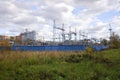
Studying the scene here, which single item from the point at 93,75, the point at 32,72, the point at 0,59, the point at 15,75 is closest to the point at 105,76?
the point at 93,75

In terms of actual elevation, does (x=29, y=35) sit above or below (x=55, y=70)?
above

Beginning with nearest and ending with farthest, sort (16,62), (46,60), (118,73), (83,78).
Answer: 1. (83,78)
2. (118,73)
3. (16,62)
4. (46,60)

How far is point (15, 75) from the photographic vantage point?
473 inches

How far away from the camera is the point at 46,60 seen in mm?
16500

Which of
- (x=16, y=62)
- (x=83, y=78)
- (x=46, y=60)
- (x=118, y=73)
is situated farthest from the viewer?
(x=46, y=60)

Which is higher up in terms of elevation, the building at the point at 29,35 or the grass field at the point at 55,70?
the building at the point at 29,35

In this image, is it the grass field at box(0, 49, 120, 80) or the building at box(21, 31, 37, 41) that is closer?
the grass field at box(0, 49, 120, 80)

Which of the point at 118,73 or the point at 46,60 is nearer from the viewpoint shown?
the point at 118,73

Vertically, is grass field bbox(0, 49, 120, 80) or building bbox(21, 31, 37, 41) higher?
building bbox(21, 31, 37, 41)

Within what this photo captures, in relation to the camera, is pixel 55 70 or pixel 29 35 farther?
pixel 29 35

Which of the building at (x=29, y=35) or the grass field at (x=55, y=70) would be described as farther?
the building at (x=29, y=35)

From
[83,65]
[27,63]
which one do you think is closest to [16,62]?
[27,63]

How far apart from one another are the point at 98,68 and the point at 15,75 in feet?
15.8

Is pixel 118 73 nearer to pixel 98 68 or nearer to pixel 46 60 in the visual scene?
pixel 98 68
